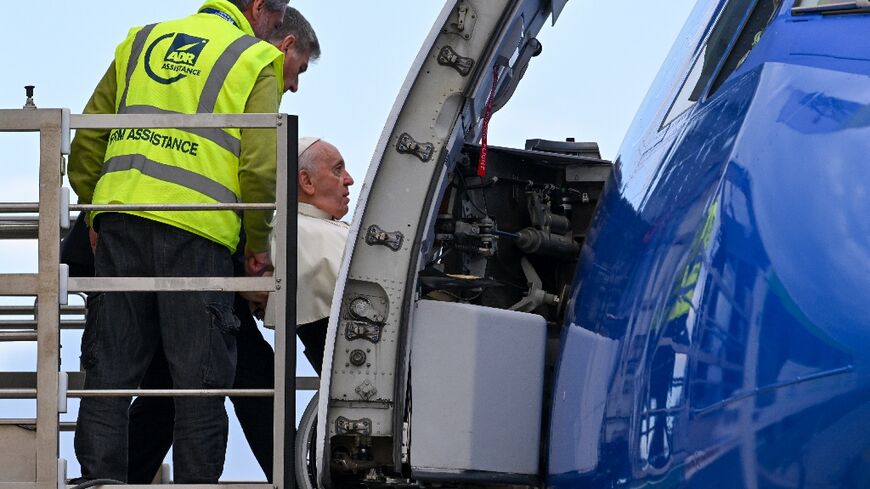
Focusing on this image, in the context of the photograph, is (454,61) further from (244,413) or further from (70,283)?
(244,413)

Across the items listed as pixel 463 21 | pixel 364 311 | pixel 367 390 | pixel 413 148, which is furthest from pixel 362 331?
pixel 463 21

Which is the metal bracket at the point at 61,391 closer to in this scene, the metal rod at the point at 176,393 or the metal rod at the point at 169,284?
the metal rod at the point at 176,393

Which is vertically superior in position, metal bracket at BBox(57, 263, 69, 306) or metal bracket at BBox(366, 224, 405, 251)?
metal bracket at BBox(366, 224, 405, 251)

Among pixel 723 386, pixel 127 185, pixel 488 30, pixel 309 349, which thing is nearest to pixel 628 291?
pixel 723 386

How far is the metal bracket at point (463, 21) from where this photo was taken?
4.26 meters

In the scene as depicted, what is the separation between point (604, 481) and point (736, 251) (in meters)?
0.61

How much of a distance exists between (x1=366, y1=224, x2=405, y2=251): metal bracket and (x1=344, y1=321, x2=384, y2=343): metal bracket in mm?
235

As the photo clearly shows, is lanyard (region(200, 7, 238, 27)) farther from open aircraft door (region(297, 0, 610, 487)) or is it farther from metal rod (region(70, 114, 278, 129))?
open aircraft door (region(297, 0, 610, 487))

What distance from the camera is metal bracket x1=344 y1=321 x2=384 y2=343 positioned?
413 centimetres

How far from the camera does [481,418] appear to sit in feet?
12.5

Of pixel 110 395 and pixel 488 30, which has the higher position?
pixel 488 30

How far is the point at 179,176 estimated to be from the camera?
5.00m

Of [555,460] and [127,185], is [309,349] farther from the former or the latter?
[555,460]

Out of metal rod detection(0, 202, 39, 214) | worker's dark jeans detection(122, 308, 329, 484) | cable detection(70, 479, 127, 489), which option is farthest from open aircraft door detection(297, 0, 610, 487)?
worker's dark jeans detection(122, 308, 329, 484)
